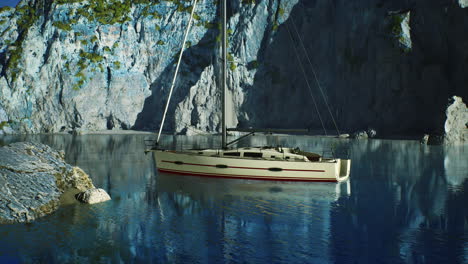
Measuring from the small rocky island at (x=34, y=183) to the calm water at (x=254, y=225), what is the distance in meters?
0.87

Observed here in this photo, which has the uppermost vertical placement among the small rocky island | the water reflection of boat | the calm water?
the small rocky island

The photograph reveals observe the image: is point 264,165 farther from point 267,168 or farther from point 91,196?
point 91,196

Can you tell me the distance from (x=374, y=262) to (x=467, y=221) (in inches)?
314

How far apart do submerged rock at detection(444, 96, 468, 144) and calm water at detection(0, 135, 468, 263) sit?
130ft

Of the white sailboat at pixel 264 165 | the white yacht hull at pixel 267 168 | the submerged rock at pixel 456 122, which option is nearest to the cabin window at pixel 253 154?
the white sailboat at pixel 264 165

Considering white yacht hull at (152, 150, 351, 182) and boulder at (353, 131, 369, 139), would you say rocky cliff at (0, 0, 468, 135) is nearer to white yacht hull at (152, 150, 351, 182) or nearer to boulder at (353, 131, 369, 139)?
boulder at (353, 131, 369, 139)

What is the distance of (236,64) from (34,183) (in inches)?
4000

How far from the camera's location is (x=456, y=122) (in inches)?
2623

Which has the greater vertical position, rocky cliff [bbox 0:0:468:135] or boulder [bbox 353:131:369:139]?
rocky cliff [bbox 0:0:468:135]

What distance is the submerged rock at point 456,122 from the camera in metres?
65.5

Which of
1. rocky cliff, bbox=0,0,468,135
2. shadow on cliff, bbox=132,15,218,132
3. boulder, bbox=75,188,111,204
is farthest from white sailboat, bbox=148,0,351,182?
shadow on cliff, bbox=132,15,218,132

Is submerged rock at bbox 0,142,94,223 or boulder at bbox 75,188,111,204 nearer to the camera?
submerged rock at bbox 0,142,94,223

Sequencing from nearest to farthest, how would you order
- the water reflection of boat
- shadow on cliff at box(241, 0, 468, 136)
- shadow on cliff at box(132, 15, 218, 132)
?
the water reflection of boat, shadow on cliff at box(241, 0, 468, 136), shadow on cliff at box(132, 15, 218, 132)

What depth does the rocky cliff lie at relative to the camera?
82.7m
